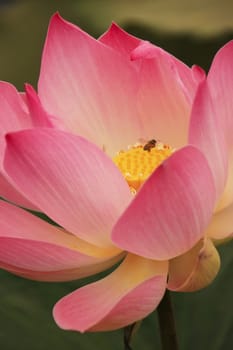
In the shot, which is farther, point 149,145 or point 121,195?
point 149,145

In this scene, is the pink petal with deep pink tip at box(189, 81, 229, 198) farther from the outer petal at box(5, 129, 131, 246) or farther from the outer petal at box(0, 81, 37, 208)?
the outer petal at box(0, 81, 37, 208)

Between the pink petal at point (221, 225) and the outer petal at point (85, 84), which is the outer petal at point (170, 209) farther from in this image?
the outer petal at point (85, 84)

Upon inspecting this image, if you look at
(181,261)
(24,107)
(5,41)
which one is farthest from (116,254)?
(5,41)

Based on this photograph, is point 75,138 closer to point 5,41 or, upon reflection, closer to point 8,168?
point 8,168

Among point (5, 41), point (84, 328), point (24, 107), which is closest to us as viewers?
point (84, 328)

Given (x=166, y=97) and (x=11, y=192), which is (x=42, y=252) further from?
(x=166, y=97)

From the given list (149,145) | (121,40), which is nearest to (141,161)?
(149,145)
